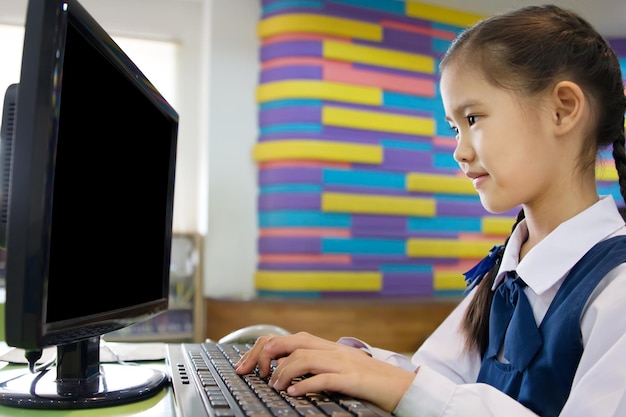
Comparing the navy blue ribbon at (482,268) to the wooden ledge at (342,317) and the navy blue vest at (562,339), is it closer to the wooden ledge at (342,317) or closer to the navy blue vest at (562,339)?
the navy blue vest at (562,339)

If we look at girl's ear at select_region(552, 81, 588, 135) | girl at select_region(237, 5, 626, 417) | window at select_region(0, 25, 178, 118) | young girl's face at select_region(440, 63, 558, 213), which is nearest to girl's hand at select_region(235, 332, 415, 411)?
girl at select_region(237, 5, 626, 417)

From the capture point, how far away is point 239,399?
0.52 metres

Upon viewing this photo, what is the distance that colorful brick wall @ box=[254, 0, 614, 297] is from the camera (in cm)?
314

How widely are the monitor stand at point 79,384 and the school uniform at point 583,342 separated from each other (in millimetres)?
315

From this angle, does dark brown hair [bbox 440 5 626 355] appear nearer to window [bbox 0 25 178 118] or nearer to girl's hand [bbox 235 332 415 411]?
girl's hand [bbox 235 332 415 411]

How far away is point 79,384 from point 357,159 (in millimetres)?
2659

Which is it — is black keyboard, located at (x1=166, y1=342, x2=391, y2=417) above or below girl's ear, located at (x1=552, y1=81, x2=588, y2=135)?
below

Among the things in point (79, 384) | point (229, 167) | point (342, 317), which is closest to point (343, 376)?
point (79, 384)

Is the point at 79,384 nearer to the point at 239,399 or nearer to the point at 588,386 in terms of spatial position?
the point at 239,399

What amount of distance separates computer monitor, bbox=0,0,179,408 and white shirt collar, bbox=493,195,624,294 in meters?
0.49

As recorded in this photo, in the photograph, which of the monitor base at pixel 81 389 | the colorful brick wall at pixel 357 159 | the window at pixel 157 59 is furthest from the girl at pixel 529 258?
the window at pixel 157 59

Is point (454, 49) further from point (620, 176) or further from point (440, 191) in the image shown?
point (440, 191)

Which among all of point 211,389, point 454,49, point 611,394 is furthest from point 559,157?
point 211,389

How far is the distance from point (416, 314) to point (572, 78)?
8.19 feet
